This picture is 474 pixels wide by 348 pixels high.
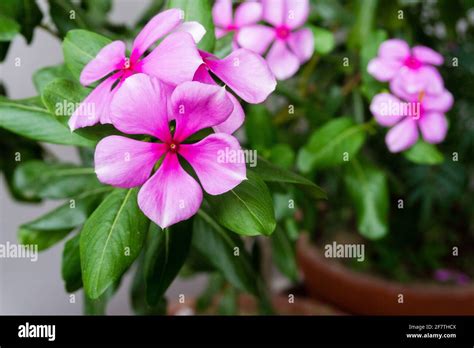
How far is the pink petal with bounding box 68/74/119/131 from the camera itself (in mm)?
476

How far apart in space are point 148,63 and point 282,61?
14.2 inches

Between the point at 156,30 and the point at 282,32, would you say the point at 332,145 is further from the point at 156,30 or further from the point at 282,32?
the point at 156,30

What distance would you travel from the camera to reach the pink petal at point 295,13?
808mm

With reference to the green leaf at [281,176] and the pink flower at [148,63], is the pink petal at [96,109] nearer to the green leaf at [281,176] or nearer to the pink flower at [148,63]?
the pink flower at [148,63]

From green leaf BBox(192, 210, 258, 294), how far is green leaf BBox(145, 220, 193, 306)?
13 cm

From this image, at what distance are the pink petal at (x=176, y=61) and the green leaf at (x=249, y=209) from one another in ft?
0.35

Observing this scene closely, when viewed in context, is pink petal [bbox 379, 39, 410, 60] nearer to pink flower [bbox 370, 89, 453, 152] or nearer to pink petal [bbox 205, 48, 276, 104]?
pink flower [bbox 370, 89, 453, 152]

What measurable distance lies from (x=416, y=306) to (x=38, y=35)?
2.96ft

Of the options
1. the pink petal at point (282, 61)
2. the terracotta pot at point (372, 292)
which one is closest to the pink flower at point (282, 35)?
the pink petal at point (282, 61)

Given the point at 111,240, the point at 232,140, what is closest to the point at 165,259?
the point at 111,240

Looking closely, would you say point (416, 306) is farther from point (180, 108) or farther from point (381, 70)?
point (180, 108)

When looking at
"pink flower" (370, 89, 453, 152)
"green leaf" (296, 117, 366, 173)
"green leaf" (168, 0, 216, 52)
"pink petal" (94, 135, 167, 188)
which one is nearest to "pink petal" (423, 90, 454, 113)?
"pink flower" (370, 89, 453, 152)
